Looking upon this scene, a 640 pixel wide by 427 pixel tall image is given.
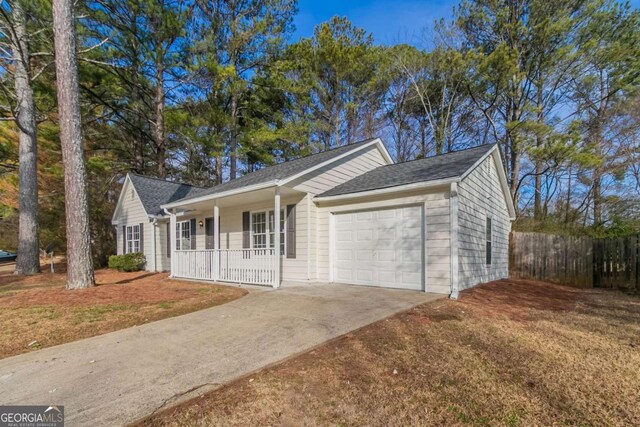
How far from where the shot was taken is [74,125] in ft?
25.2

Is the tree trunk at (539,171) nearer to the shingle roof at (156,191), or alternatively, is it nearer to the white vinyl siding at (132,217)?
the shingle roof at (156,191)

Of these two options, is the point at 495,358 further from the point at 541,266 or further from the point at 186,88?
the point at 186,88

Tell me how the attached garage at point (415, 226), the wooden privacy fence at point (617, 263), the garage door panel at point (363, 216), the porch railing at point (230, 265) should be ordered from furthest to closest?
the wooden privacy fence at point (617, 263)
the porch railing at point (230, 265)
the garage door panel at point (363, 216)
the attached garage at point (415, 226)

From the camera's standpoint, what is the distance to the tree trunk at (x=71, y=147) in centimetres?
757

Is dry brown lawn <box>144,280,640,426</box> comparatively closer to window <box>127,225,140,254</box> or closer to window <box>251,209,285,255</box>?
window <box>251,209,285,255</box>

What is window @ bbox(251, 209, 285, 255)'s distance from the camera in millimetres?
9648

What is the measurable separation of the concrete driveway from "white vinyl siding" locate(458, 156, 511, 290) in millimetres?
2402

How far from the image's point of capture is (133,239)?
15.7 m

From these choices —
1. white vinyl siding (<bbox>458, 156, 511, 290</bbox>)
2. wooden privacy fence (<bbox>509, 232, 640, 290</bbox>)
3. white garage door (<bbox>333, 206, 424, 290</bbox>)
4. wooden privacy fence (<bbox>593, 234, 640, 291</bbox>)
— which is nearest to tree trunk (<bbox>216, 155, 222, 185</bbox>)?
white garage door (<bbox>333, 206, 424, 290</bbox>)

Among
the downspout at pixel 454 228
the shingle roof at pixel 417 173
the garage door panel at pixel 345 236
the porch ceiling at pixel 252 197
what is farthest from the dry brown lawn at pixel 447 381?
the porch ceiling at pixel 252 197

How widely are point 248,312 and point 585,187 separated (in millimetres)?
19137

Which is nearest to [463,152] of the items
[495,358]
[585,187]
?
[495,358]

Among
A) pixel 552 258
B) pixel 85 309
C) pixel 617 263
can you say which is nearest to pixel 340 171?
pixel 85 309

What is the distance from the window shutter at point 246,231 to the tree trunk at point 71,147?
4313 mm
